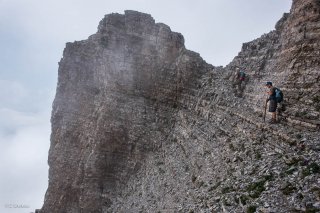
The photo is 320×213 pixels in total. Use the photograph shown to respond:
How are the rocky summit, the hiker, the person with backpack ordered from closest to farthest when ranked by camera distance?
the rocky summit
the person with backpack
the hiker

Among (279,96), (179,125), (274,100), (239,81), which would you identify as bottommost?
(274,100)

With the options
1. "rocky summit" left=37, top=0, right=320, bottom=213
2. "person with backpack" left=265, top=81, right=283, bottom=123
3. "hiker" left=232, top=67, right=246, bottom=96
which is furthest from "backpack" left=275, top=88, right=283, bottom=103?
"hiker" left=232, top=67, right=246, bottom=96

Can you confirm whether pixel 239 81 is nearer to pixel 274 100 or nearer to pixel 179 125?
pixel 179 125

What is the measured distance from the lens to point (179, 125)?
176 feet

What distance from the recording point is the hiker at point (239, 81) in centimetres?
4513

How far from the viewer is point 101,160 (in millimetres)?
56844

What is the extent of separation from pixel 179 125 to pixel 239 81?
11940mm

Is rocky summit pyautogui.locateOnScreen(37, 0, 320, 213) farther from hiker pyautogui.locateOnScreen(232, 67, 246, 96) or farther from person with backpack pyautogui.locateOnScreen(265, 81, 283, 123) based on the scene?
person with backpack pyautogui.locateOnScreen(265, 81, 283, 123)

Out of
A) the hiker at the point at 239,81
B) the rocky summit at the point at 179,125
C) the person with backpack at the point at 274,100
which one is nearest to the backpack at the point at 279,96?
the person with backpack at the point at 274,100

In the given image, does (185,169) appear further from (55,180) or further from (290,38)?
(55,180)

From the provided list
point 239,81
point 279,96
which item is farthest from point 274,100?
point 239,81

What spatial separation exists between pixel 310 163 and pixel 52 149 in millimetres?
48699

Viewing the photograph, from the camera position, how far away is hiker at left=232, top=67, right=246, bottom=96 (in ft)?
148

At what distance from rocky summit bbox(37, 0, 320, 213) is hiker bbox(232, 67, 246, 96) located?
368mm
